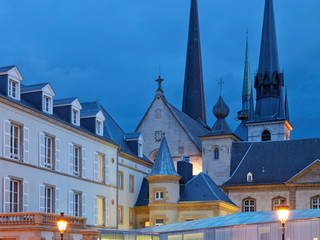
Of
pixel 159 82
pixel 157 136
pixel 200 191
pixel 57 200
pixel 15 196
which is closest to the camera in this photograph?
pixel 15 196

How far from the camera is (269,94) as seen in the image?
7969 cm

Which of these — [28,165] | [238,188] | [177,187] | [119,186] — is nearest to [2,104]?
[28,165]

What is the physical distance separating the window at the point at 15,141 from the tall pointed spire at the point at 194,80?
4593 cm

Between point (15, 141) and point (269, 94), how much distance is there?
4928 centimetres

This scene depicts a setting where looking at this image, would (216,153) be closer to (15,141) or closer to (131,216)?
(131,216)

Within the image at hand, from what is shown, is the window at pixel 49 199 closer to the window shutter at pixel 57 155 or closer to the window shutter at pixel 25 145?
the window shutter at pixel 57 155

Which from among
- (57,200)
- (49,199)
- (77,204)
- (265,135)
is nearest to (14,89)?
(49,199)

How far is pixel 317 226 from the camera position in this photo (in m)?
34.7

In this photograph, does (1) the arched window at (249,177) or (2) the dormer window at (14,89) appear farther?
(1) the arched window at (249,177)

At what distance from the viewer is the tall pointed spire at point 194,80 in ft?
268

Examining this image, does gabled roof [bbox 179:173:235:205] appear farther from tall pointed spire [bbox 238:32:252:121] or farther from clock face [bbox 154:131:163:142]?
tall pointed spire [bbox 238:32:252:121]

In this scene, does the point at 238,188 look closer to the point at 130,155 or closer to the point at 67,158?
the point at 130,155

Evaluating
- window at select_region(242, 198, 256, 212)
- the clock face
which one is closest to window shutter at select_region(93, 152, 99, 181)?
window at select_region(242, 198, 256, 212)

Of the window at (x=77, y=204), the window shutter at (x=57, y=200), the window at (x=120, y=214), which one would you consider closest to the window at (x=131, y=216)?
the window at (x=120, y=214)
